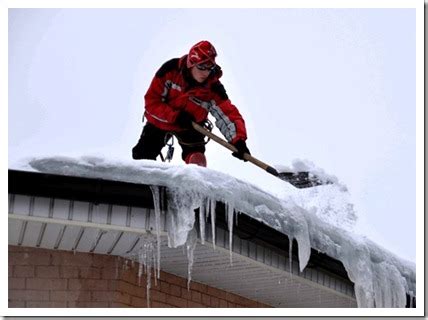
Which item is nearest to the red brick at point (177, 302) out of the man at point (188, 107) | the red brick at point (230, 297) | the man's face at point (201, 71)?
the red brick at point (230, 297)

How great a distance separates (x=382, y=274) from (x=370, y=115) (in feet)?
19.2

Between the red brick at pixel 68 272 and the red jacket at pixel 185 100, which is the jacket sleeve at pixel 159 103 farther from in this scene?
the red brick at pixel 68 272

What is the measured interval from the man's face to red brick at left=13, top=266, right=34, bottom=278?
5.80 ft

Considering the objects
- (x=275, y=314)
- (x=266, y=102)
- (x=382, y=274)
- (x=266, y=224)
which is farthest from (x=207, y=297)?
(x=266, y=102)

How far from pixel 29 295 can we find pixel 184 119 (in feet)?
5.55

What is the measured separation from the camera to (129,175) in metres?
3.58

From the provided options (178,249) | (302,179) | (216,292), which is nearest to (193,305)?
(216,292)

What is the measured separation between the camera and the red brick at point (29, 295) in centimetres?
385

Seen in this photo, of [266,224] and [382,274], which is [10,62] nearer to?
[266,224]

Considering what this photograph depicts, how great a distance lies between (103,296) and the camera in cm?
396

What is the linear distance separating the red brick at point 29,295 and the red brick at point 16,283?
0.07 feet

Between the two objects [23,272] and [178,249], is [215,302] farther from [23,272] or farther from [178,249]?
[23,272]

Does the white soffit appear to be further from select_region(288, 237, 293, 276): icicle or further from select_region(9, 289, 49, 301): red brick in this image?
select_region(9, 289, 49, 301): red brick

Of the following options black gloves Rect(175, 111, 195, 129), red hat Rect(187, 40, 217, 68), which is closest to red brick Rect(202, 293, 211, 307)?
black gloves Rect(175, 111, 195, 129)
